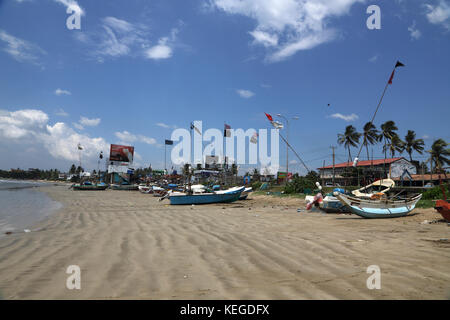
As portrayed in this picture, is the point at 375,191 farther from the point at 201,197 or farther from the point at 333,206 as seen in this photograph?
the point at 201,197

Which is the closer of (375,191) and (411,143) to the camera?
(375,191)

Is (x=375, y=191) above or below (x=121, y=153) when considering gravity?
below

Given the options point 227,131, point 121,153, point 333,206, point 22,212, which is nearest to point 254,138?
point 227,131

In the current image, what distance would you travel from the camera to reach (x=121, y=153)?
83.1 metres

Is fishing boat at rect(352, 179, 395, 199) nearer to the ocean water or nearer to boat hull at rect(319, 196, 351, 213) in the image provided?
boat hull at rect(319, 196, 351, 213)

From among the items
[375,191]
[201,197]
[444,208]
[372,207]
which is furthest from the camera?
[375,191]

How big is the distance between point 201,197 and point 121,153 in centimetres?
6549

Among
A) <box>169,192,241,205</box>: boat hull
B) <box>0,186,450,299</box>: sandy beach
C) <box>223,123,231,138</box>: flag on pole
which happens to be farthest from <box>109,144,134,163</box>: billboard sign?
<box>0,186,450,299</box>: sandy beach

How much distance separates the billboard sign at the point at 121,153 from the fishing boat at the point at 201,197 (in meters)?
63.3

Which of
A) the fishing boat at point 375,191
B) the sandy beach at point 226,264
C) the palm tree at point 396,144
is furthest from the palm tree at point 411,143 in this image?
the sandy beach at point 226,264

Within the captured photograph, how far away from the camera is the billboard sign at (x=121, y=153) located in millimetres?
81625

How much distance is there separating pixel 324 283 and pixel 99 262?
15.1 feet

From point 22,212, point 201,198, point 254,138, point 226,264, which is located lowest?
point 22,212

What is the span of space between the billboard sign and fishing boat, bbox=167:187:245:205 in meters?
63.3
